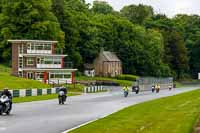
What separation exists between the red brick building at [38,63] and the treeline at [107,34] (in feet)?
20.0

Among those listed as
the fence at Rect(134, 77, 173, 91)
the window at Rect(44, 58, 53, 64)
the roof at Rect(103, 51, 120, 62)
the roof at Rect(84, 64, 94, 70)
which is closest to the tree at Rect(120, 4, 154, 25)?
the roof at Rect(103, 51, 120, 62)

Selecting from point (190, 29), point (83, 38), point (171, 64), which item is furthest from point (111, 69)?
point (190, 29)

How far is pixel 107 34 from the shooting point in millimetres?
148750

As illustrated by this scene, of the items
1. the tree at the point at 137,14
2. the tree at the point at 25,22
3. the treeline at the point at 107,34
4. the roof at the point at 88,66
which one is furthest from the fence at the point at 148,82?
the tree at the point at 137,14

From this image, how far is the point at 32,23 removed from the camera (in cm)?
11238

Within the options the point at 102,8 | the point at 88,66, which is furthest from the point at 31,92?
the point at 102,8

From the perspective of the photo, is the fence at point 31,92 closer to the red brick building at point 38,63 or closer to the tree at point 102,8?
the red brick building at point 38,63

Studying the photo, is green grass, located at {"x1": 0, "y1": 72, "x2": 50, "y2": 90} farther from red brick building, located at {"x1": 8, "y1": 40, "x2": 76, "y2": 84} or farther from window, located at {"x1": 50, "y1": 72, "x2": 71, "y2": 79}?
window, located at {"x1": 50, "y1": 72, "x2": 71, "y2": 79}

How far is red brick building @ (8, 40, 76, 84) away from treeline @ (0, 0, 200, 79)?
20.0ft

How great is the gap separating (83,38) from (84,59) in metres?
9.14

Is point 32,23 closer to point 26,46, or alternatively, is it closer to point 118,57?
point 26,46

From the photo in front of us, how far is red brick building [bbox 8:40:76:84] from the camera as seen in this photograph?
341ft

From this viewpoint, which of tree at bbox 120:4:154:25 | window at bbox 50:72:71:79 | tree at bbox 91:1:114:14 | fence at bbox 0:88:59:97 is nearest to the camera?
fence at bbox 0:88:59:97

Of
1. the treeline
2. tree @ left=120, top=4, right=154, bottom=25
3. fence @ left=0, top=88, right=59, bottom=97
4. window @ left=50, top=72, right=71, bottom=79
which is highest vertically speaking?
tree @ left=120, top=4, right=154, bottom=25
